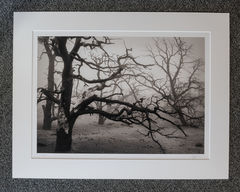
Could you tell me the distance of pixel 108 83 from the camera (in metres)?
0.54

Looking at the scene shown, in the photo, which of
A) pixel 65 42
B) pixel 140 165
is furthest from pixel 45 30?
pixel 140 165

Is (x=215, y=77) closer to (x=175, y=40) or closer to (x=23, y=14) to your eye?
(x=175, y=40)

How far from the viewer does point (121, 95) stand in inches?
21.1

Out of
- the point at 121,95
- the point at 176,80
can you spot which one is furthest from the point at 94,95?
Result: the point at 176,80

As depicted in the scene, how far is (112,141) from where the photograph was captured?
531 mm

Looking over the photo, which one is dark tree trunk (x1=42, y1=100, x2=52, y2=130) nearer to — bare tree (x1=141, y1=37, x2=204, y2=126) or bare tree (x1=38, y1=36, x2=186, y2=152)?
bare tree (x1=38, y1=36, x2=186, y2=152)

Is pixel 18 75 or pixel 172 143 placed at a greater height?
pixel 18 75

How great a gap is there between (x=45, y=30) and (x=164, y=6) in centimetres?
23

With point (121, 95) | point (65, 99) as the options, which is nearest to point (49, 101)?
point (65, 99)

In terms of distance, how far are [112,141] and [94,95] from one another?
0.31 feet

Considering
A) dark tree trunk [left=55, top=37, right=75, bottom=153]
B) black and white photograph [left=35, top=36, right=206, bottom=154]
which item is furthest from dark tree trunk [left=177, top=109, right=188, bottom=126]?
dark tree trunk [left=55, top=37, right=75, bottom=153]

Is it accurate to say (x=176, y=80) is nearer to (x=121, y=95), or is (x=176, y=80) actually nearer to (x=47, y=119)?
(x=121, y=95)

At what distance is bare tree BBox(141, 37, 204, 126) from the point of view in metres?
0.54

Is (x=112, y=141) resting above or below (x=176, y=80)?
below
